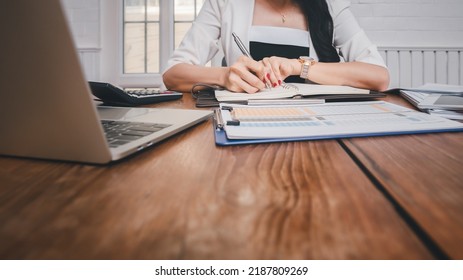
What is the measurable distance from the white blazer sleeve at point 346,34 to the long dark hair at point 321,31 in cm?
5

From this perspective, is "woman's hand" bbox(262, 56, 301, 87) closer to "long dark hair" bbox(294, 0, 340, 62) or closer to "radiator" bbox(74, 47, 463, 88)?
"long dark hair" bbox(294, 0, 340, 62)

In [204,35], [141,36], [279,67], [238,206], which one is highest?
[141,36]

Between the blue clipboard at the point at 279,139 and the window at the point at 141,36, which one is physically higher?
the window at the point at 141,36

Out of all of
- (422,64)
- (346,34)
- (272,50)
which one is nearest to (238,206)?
(272,50)

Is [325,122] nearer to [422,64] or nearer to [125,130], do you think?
[125,130]

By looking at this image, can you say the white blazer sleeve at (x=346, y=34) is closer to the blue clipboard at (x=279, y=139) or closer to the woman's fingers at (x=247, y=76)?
the woman's fingers at (x=247, y=76)

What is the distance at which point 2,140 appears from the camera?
0.28 metres

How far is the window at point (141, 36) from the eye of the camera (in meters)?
2.30

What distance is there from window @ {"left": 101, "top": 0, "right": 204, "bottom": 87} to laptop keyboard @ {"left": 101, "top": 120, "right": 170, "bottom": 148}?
208cm

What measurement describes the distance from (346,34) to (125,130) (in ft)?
3.67

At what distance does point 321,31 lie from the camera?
119 centimetres

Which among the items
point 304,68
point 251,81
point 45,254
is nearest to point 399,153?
point 45,254

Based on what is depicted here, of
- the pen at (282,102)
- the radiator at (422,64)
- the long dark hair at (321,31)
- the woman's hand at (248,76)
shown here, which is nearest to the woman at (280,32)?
the long dark hair at (321,31)

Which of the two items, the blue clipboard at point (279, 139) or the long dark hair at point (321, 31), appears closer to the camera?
the blue clipboard at point (279, 139)
